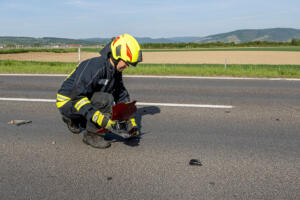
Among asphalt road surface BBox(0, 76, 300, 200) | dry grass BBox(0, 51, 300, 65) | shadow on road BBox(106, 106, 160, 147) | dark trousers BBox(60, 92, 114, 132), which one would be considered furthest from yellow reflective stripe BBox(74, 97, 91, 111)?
dry grass BBox(0, 51, 300, 65)

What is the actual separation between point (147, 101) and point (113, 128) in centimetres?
310

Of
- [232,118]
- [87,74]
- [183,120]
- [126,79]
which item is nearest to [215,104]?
[232,118]

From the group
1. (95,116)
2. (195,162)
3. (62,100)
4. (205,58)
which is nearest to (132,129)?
(95,116)

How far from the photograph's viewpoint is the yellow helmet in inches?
147

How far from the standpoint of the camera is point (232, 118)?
5.59m

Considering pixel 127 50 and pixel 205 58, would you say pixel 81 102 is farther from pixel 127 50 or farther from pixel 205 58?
pixel 205 58

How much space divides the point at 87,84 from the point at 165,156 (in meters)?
1.35

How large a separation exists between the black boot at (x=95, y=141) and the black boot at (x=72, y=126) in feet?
1.47

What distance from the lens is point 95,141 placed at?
13.4ft

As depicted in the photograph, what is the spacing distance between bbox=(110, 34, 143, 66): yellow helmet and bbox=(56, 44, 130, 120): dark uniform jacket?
0.18 meters

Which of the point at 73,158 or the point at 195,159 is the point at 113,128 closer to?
the point at 73,158

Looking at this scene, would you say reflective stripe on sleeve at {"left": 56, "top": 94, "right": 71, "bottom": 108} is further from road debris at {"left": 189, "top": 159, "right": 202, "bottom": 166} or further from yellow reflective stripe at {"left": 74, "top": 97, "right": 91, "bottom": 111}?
road debris at {"left": 189, "top": 159, "right": 202, "bottom": 166}

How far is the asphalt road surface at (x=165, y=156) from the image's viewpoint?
2939 millimetres

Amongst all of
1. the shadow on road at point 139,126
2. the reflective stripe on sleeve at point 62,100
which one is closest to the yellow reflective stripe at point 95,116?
the reflective stripe on sleeve at point 62,100
